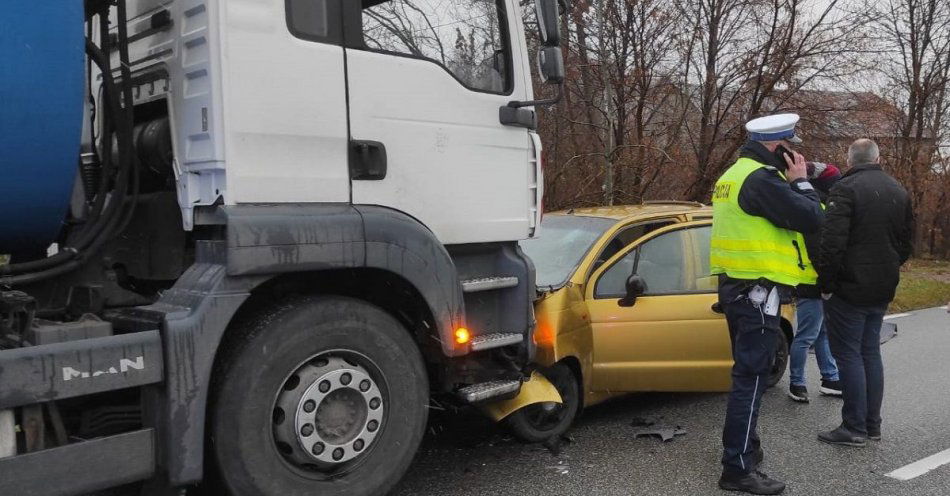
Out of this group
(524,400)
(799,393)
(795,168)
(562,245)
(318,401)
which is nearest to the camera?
(318,401)

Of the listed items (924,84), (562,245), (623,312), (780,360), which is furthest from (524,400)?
(924,84)

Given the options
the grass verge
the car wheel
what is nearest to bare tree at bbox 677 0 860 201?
the grass verge

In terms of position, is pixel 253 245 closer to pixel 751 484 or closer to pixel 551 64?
pixel 551 64

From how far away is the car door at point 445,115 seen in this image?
345cm

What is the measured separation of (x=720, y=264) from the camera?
4180 mm

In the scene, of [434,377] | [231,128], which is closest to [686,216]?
[434,377]

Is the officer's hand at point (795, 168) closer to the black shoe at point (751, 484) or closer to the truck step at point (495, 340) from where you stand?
the black shoe at point (751, 484)

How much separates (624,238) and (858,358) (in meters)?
1.62

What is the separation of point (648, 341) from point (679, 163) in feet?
28.9

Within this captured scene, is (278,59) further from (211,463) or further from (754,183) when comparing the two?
(754,183)

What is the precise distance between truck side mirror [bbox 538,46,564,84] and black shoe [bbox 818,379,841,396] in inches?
144

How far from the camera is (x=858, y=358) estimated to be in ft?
15.7

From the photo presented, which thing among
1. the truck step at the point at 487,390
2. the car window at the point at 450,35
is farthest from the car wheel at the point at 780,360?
the car window at the point at 450,35

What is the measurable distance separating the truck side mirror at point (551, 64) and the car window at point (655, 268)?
5.06 feet
